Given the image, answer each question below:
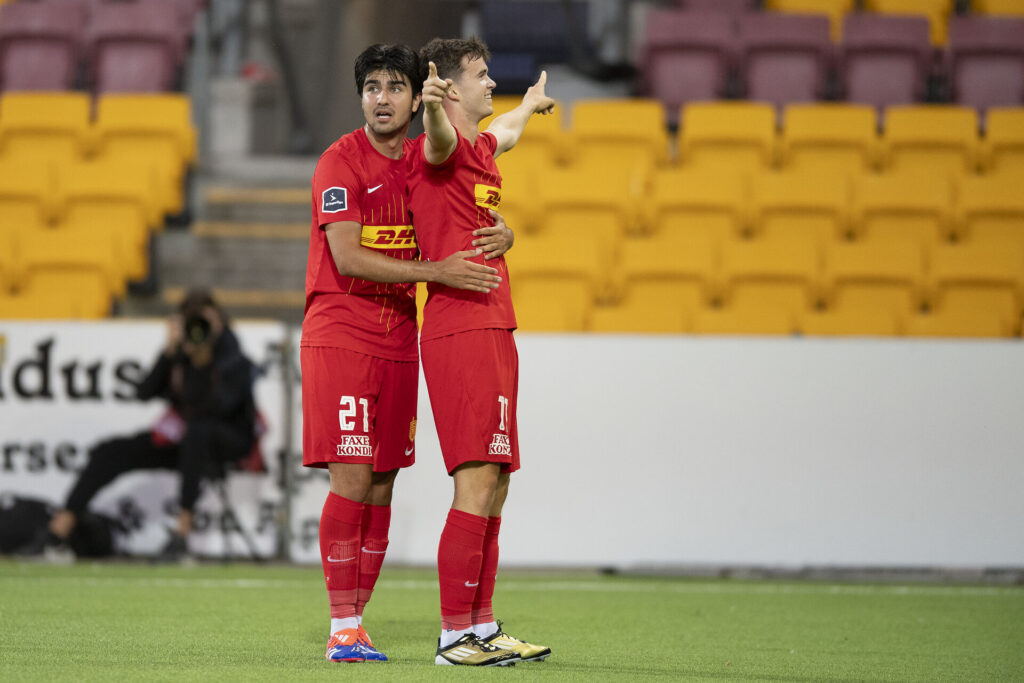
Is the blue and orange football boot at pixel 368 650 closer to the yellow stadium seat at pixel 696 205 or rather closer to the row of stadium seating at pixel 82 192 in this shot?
the row of stadium seating at pixel 82 192

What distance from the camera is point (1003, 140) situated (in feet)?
31.2

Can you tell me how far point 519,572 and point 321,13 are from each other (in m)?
5.91

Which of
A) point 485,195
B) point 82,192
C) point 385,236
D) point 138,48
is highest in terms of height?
point 138,48

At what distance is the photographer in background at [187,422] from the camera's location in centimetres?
734

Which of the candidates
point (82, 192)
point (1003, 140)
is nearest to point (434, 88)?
point (82, 192)

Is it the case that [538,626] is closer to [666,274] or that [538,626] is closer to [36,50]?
[666,274]

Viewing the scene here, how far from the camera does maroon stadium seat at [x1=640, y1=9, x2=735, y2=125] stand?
10531 mm

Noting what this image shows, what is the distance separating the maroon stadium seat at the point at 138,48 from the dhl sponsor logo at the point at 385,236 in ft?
23.8

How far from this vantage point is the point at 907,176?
29.9 ft

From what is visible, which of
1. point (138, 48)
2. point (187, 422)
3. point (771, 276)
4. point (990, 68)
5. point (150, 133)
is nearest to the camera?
point (187, 422)

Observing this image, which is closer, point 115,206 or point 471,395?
point 471,395

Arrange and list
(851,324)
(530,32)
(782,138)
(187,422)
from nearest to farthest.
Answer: (187,422), (851,324), (782,138), (530,32)

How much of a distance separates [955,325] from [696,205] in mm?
1876

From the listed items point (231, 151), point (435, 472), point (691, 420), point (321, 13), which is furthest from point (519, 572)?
point (321, 13)
